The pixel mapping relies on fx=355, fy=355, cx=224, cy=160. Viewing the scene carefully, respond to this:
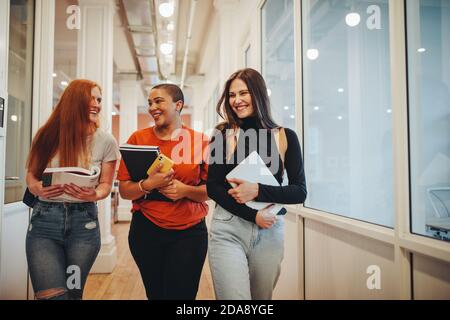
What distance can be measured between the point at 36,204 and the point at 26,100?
1183 mm

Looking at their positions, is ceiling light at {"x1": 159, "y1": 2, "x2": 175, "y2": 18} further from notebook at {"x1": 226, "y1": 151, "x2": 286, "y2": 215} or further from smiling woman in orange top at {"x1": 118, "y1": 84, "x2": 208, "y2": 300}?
notebook at {"x1": 226, "y1": 151, "x2": 286, "y2": 215}

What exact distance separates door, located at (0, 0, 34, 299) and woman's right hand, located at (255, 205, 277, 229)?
1543mm

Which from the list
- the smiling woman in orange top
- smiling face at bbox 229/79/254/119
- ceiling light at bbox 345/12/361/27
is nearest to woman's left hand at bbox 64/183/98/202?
the smiling woman in orange top

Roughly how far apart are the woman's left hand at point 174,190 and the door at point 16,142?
115 centimetres

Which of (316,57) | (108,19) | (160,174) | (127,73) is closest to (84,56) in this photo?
(108,19)

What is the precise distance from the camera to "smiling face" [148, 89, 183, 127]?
1.46 metres

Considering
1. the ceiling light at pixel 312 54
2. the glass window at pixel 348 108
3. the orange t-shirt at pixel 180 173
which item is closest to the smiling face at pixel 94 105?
the orange t-shirt at pixel 180 173

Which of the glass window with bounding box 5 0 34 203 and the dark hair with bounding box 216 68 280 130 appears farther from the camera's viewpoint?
the glass window with bounding box 5 0 34 203

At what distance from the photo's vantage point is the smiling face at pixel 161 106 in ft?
4.80

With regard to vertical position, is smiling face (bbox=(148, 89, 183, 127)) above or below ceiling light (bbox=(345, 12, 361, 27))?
below

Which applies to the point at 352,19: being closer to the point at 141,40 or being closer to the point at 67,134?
the point at 67,134

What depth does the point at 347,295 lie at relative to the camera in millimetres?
Result: 1546

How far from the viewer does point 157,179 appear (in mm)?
1389

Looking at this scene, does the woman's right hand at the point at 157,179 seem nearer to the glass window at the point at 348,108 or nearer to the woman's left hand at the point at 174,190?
the woman's left hand at the point at 174,190
